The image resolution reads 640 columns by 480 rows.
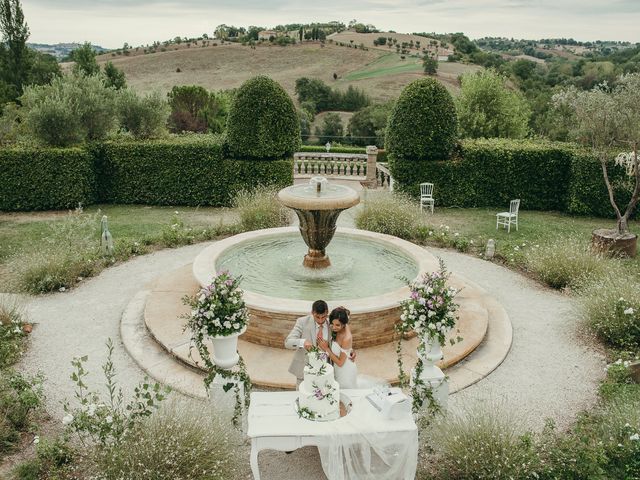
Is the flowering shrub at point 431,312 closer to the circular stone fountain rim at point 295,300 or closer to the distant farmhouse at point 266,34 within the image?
the circular stone fountain rim at point 295,300

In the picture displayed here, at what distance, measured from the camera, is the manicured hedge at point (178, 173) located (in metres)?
17.7

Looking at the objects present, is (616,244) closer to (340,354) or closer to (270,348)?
(270,348)

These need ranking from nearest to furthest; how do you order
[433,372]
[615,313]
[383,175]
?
[433,372]
[615,313]
[383,175]

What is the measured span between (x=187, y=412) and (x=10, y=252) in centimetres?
952

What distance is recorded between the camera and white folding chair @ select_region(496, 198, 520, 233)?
15039 millimetres

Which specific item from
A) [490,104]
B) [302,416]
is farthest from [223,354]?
[490,104]

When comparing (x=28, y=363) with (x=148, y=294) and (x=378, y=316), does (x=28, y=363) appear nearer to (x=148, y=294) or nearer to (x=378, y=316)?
(x=148, y=294)

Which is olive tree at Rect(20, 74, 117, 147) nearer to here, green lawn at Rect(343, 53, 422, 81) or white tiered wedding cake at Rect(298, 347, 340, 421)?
white tiered wedding cake at Rect(298, 347, 340, 421)

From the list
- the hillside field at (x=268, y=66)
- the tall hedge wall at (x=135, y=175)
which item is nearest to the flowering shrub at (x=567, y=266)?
the tall hedge wall at (x=135, y=175)

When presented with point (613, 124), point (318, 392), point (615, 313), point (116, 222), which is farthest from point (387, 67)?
point (318, 392)

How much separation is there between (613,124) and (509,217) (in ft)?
11.2

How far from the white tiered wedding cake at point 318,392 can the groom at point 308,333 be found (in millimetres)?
577

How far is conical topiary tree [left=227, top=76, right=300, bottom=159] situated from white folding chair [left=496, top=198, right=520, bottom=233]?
6.94m

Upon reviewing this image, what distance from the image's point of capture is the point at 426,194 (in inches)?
688
